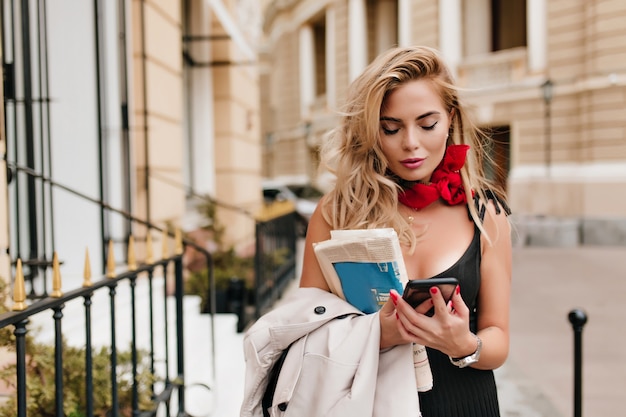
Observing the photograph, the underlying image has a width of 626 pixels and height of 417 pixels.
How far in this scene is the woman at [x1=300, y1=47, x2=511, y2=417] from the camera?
5.18 feet

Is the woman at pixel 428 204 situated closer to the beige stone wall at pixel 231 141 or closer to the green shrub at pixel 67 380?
the green shrub at pixel 67 380

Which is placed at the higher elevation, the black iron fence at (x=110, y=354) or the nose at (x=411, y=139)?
the nose at (x=411, y=139)

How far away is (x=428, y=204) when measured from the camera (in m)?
1.67

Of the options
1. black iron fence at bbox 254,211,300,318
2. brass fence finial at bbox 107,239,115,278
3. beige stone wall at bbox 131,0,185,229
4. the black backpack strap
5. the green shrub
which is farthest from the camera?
black iron fence at bbox 254,211,300,318

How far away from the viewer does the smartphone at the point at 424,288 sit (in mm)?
1286

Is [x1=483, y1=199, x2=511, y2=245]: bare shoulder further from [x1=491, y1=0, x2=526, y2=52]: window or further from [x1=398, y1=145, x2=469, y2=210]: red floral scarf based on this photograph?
[x1=491, y1=0, x2=526, y2=52]: window

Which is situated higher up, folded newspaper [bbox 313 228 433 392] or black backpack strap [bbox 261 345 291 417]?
folded newspaper [bbox 313 228 433 392]

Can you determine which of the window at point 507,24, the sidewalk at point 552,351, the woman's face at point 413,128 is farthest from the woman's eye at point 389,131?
the window at point 507,24

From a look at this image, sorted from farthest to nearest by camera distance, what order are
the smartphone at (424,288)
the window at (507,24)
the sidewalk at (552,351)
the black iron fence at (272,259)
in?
the window at (507,24), the black iron fence at (272,259), the sidewalk at (552,351), the smartphone at (424,288)

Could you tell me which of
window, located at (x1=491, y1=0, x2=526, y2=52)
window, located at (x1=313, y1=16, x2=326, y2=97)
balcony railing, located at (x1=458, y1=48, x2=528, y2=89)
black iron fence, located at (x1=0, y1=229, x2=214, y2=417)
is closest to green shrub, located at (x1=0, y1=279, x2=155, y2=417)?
black iron fence, located at (x1=0, y1=229, x2=214, y2=417)

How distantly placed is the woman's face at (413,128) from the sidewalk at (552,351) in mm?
2712

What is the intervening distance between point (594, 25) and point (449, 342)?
1539cm

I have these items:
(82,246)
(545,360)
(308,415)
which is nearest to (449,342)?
(308,415)

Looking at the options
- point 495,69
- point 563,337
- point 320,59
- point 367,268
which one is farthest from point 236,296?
point 320,59
